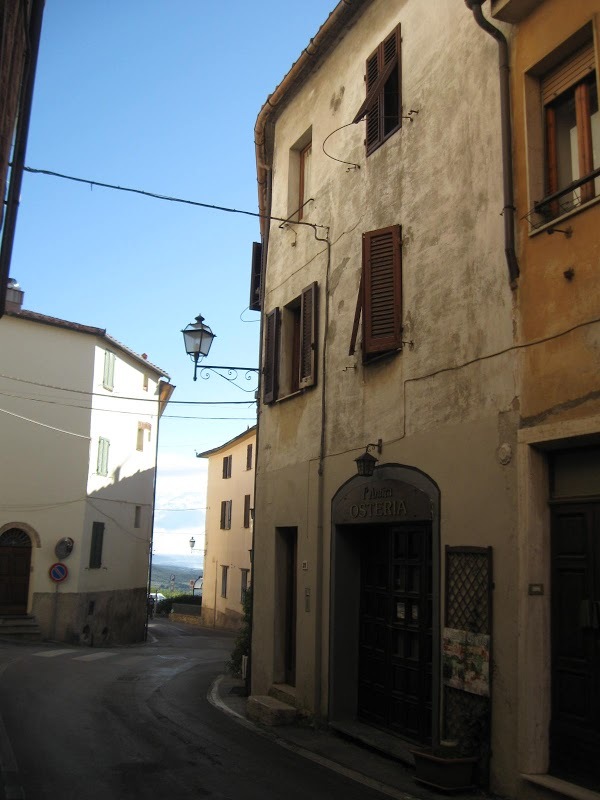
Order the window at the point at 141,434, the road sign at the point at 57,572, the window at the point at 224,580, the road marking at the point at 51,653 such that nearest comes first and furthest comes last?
1. the road marking at the point at 51,653
2. the road sign at the point at 57,572
3. the window at the point at 141,434
4. the window at the point at 224,580

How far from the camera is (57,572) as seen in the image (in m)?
27.0

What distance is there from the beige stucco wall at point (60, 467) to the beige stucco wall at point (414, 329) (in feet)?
52.9

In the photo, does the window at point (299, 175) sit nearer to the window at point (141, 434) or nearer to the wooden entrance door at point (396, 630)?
the wooden entrance door at point (396, 630)

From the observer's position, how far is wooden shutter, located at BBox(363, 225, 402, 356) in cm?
974

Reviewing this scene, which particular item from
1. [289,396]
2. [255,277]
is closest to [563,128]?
[289,396]

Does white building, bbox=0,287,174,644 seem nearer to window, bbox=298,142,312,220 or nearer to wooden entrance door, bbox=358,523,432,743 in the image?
window, bbox=298,142,312,220

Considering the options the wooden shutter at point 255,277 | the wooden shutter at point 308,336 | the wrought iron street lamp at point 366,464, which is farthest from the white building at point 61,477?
the wrought iron street lamp at point 366,464

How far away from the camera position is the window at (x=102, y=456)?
2969 cm

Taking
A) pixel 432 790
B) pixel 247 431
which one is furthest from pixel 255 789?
pixel 247 431

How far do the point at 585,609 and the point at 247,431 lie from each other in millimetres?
31657

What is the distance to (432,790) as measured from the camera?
728cm

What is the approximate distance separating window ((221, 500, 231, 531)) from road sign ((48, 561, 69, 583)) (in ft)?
49.0

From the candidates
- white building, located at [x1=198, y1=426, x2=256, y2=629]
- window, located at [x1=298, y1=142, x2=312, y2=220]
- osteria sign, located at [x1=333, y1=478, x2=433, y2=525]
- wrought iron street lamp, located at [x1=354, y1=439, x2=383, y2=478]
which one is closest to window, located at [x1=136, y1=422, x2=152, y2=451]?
white building, located at [x1=198, y1=426, x2=256, y2=629]

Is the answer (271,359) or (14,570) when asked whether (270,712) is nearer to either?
(271,359)
